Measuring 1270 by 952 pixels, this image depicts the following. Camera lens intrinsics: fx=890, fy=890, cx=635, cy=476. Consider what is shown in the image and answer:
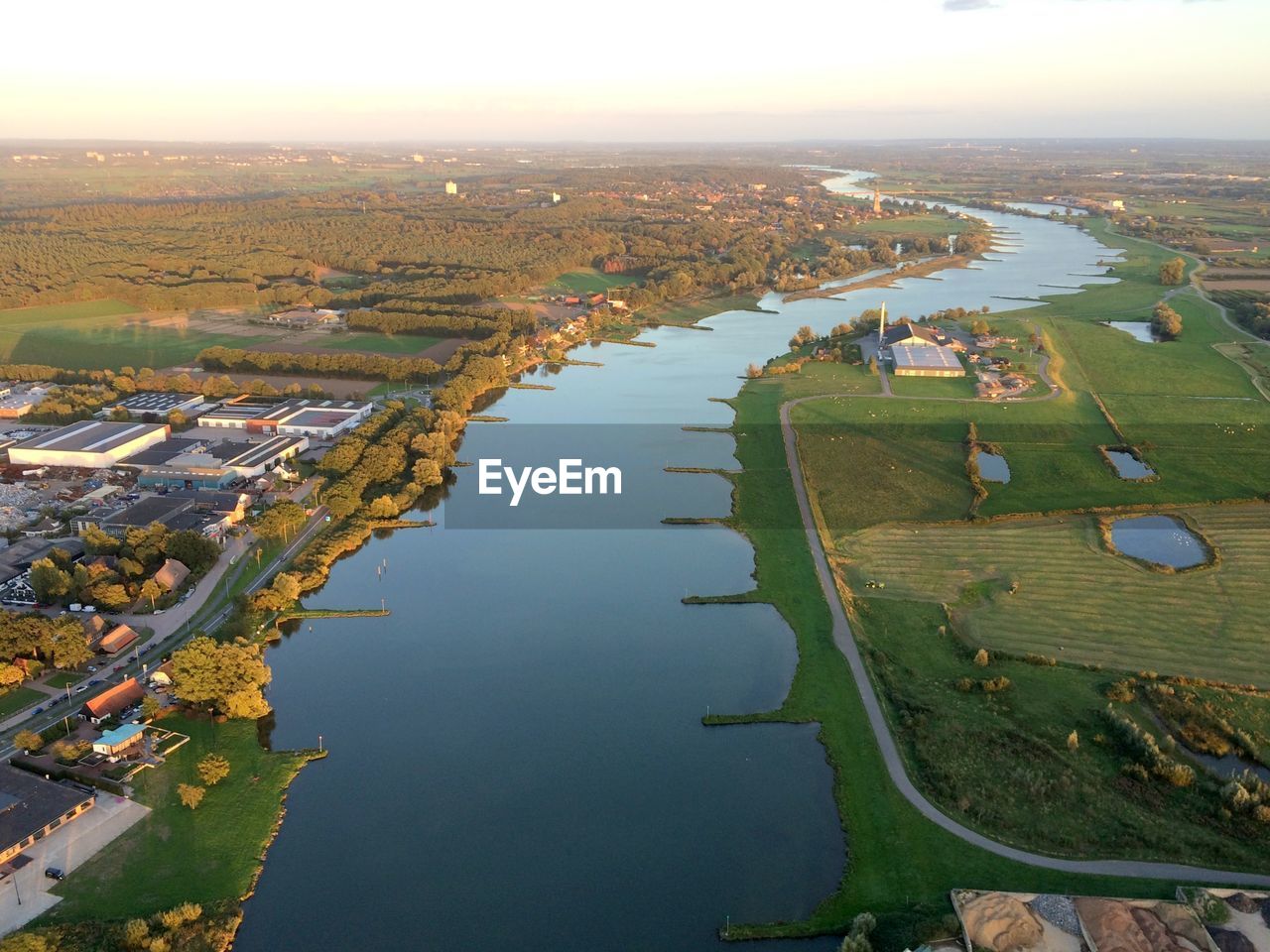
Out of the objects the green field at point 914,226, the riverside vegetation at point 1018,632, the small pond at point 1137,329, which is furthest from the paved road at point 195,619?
the green field at point 914,226

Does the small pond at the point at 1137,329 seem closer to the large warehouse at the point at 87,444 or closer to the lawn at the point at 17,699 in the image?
the large warehouse at the point at 87,444

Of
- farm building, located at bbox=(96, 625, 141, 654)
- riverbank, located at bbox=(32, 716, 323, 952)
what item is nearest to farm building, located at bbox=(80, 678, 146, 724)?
riverbank, located at bbox=(32, 716, 323, 952)

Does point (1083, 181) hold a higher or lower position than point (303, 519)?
higher

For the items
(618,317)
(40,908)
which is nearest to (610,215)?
(618,317)

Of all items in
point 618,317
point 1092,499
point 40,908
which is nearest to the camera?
point 40,908

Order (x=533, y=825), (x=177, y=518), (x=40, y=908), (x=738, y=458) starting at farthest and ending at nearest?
(x=738, y=458)
(x=177, y=518)
(x=533, y=825)
(x=40, y=908)

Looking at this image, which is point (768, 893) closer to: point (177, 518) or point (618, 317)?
point (177, 518)
